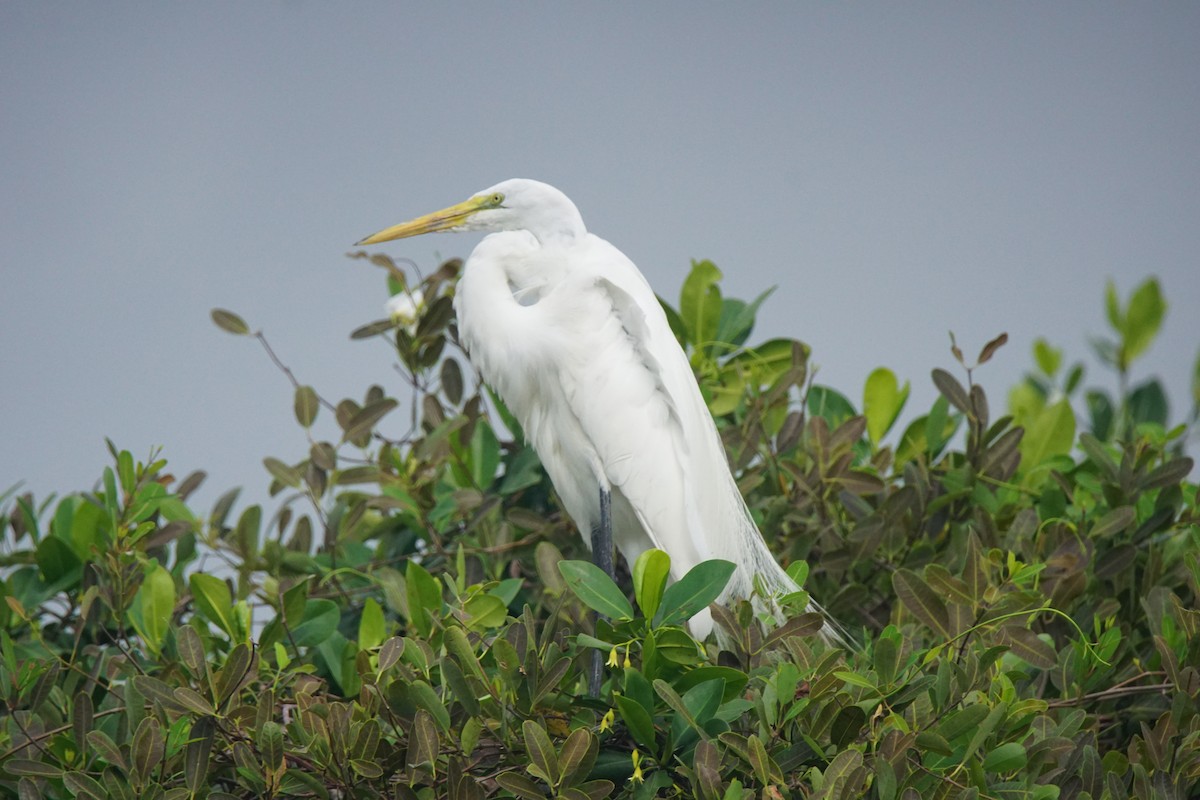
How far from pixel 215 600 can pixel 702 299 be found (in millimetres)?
1396

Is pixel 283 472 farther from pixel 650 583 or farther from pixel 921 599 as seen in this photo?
pixel 921 599

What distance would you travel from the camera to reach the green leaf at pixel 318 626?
80.3 inches

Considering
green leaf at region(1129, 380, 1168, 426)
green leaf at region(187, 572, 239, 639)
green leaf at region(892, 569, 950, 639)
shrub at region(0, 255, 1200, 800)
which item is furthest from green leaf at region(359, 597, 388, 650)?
green leaf at region(1129, 380, 1168, 426)

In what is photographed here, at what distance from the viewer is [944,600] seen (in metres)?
1.75

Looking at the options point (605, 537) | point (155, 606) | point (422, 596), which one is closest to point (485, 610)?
point (422, 596)

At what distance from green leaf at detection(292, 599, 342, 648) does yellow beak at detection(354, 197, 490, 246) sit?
853 mm

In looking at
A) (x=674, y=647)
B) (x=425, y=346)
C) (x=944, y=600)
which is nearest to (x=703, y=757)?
(x=674, y=647)

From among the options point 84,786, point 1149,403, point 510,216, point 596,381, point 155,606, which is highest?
point 510,216

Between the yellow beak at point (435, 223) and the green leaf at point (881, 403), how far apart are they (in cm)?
108

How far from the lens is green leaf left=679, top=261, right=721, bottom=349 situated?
9.00ft

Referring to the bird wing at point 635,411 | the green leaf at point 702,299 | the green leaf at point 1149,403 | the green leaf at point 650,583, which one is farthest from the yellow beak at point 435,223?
the green leaf at point 1149,403

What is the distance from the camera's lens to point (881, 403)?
276 cm

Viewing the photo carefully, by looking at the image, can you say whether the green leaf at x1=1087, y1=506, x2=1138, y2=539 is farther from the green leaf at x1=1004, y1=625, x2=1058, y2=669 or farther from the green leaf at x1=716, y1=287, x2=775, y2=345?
the green leaf at x1=716, y1=287, x2=775, y2=345

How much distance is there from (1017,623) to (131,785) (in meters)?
1.42
